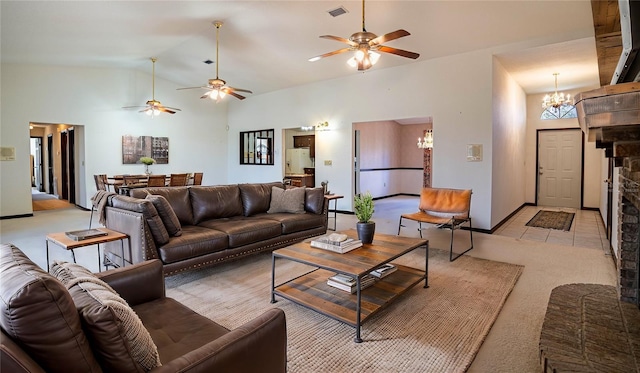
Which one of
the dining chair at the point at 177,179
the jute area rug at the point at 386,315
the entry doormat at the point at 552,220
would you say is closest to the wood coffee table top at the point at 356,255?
the jute area rug at the point at 386,315

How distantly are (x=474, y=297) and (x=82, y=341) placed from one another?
288 centimetres

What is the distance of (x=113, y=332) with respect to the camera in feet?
3.42

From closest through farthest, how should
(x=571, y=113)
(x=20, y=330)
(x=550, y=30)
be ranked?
(x=20, y=330) → (x=550, y=30) → (x=571, y=113)

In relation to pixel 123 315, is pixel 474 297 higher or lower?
lower

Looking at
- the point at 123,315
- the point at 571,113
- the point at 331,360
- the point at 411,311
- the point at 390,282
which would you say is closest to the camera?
the point at 123,315

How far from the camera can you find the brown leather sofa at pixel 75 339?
0.90m

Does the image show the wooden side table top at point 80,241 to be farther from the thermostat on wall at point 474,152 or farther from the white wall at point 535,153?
the white wall at point 535,153

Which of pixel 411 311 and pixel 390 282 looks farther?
pixel 390 282

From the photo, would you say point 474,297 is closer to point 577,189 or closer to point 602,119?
point 602,119

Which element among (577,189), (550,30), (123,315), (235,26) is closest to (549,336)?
(123,315)

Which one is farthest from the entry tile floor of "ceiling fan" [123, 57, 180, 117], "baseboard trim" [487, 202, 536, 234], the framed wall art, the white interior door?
the framed wall art

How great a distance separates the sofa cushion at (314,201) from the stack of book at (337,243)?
1.68m

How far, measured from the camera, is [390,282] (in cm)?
294

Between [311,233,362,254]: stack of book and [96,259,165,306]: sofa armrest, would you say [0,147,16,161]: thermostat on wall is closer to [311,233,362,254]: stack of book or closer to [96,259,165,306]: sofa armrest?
[96,259,165,306]: sofa armrest
